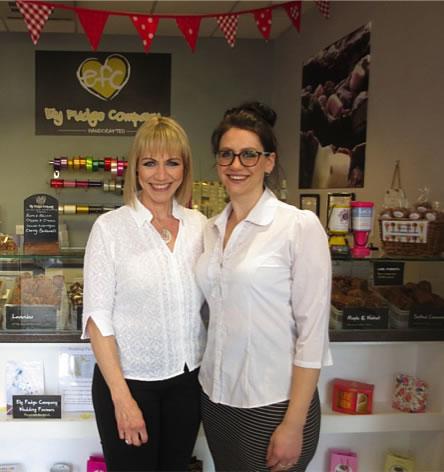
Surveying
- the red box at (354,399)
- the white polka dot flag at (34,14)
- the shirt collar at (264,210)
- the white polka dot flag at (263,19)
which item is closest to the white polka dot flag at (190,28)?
the white polka dot flag at (263,19)

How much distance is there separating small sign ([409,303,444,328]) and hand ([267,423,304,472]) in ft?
2.61

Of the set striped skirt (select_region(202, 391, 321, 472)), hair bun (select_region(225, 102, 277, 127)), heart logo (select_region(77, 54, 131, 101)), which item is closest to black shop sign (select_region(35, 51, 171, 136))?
heart logo (select_region(77, 54, 131, 101))

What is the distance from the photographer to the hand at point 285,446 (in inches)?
48.4

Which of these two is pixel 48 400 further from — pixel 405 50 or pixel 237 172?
pixel 405 50

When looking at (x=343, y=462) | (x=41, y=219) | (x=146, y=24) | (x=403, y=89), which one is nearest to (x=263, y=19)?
(x=146, y=24)

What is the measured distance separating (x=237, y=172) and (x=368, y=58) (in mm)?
2050

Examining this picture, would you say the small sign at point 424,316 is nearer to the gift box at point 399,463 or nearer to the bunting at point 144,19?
the gift box at point 399,463

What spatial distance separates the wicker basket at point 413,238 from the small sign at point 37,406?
4.42ft

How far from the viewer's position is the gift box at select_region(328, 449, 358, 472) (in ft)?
6.37

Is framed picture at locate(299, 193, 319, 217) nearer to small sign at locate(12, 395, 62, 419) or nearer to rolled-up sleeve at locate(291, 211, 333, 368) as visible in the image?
small sign at locate(12, 395, 62, 419)

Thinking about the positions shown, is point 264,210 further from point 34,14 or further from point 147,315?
point 34,14

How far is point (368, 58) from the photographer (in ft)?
9.73

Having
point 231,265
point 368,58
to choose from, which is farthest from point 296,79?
point 231,265

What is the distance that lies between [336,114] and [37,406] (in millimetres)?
2568
